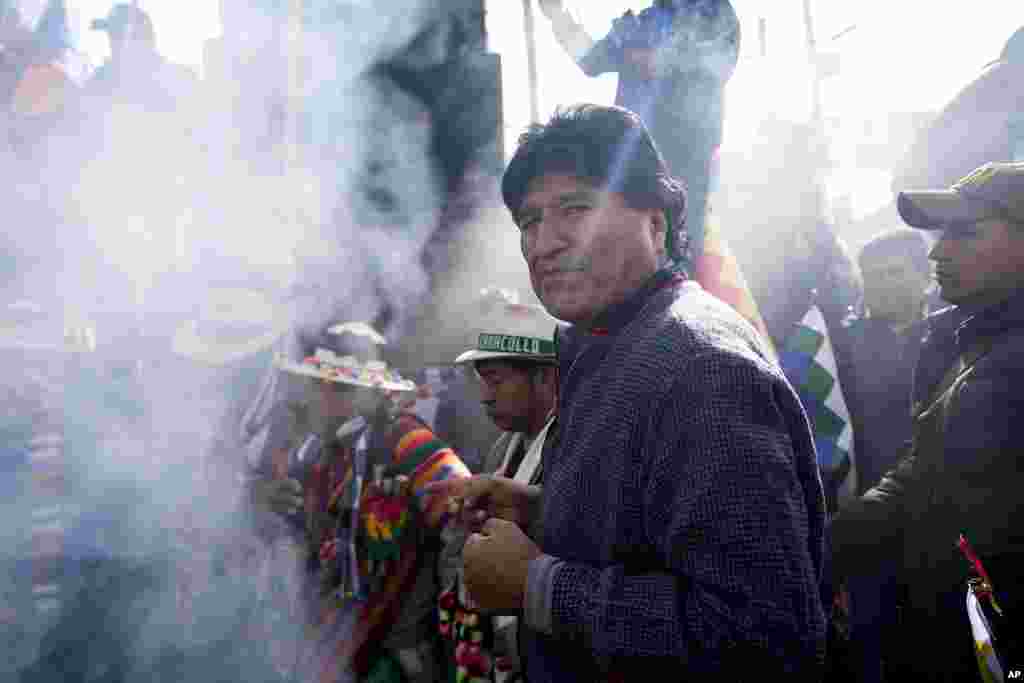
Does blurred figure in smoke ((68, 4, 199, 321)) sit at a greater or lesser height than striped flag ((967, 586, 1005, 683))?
greater

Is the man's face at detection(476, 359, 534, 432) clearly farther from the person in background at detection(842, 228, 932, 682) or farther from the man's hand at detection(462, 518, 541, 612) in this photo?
the person in background at detection(842, 228, 932, 682)

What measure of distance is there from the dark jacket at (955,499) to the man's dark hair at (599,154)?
1.22m

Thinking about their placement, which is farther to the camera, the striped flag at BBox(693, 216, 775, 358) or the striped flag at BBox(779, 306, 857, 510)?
the striped flag at BBox(779, 306, 857, 510)

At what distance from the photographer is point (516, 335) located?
267cm

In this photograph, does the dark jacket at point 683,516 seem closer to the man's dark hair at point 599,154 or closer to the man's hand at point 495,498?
the man's dark hair at point 599,154

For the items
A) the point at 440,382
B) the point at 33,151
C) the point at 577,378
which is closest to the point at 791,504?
the point at 577,378

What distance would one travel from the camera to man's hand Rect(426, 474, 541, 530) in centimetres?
157

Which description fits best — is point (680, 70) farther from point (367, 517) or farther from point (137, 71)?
point (137, 71)

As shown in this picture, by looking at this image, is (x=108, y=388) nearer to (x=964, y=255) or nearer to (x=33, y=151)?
(x=33, y=151)

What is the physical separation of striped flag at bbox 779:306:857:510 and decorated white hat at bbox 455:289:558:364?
47.5 inches

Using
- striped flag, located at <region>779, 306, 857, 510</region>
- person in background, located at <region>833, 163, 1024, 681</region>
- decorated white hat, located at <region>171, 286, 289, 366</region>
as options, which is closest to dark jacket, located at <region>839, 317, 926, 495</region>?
striped flag, located at <region>779, 306, 857, 510</region>

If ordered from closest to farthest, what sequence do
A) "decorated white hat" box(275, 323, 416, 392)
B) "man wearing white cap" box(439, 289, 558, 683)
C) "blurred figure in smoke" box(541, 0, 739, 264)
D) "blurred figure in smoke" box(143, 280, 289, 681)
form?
1. "man wearing white cap" box(439, 289, 558, 683)
2. "blurred figure in smoke" box(541, 0, 739, 264)
3. "decorated white hat" box(275, 323, 416, 392)
4. "blurred figure in smoke" box(143, 280, 289, 681)

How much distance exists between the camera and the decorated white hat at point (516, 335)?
8.61 feet

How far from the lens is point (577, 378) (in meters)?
1.33
